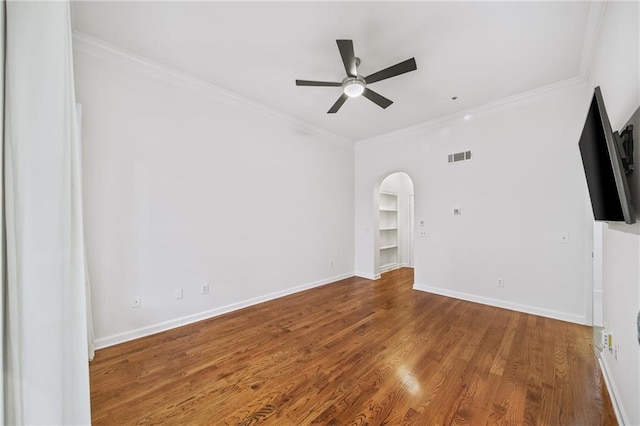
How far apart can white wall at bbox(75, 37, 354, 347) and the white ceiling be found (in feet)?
1.36

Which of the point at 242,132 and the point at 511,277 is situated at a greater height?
the point at 242,132

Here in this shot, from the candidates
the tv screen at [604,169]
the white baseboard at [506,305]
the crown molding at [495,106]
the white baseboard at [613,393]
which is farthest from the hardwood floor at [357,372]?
the crown molding at [495,106]

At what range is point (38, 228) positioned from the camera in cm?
58

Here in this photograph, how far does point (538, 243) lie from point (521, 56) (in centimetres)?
229

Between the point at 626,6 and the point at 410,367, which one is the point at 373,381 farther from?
the point at 626,6

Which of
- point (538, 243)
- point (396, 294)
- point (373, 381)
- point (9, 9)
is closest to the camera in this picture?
point (9, 9)

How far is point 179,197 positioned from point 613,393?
4191 millimetres

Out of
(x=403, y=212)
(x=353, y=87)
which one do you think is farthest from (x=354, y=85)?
(x=403, y=212)

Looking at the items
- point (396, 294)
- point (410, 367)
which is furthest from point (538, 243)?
point (410, 367)

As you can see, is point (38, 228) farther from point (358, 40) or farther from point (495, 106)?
point (495, 106)

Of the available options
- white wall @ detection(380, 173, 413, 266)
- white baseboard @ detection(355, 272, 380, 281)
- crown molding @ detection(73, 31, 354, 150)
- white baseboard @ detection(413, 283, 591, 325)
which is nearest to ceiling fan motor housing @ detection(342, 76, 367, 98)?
crown molding @ detection(73, 31, 354, 150)

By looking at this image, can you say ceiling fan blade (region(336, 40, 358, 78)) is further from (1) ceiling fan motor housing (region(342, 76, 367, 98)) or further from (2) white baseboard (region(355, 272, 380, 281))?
(2) white baseboard (region(355, 272, 380, 281))

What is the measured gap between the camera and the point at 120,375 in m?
2.10

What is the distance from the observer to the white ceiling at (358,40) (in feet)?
6.97
